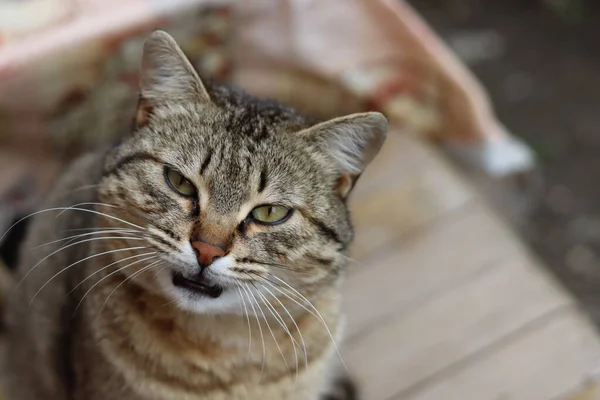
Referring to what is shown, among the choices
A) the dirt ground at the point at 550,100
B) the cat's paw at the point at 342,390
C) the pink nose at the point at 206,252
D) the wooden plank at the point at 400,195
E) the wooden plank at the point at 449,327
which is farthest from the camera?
the dirt ground at the point at 550,100

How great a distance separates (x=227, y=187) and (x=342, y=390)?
0.58m

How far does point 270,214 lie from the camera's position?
916mm

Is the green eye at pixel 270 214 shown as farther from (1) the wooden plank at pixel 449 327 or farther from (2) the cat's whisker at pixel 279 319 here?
(1) the wooden plank at pixel 449 327

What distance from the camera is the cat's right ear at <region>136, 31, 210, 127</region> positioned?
922 millimetres

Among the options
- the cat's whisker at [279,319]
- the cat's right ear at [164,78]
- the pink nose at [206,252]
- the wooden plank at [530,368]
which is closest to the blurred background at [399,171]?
the wooden plank at [530,368]

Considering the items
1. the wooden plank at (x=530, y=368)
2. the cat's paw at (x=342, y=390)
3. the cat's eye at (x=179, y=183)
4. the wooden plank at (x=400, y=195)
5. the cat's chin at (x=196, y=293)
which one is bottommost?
the wooden plank at (x=530, y=368)

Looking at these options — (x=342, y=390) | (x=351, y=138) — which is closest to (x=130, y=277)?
(x=351, y=138)

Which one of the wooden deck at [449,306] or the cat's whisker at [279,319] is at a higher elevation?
the cat's whisker at [279,319]

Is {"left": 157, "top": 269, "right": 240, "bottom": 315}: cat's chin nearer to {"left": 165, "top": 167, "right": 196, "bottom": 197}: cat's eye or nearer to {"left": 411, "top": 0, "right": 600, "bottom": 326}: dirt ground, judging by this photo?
{"left": 165, "top": 167, "right": 196, "bottom": 197}: cat's eye

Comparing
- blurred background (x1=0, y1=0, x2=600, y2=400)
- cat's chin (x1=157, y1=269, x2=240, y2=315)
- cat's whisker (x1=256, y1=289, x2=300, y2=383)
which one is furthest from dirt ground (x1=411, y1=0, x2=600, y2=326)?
cat's chin (x1=157, y1=269, x2=240, y2=315)

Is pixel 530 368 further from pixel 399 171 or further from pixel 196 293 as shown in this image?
pixel 196 293

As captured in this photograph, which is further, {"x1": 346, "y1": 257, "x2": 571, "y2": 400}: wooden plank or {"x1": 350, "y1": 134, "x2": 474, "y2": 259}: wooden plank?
{"x1": 350, "y1": 134, "x2": 474, "y2": 259}: wooden plank

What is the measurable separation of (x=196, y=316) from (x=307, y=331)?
0.17 m

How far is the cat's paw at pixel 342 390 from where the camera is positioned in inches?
51.3
